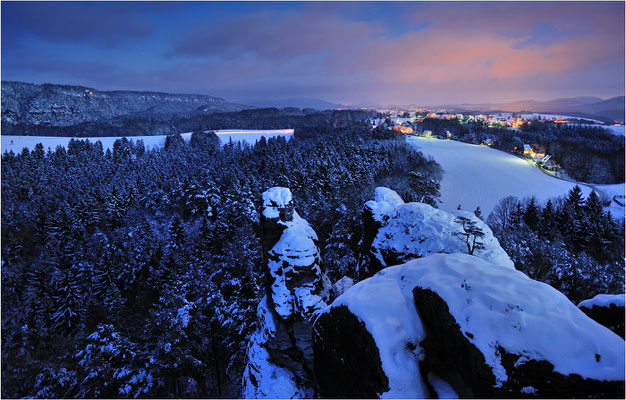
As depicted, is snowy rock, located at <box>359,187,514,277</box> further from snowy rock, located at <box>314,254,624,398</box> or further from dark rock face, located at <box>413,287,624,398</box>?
dark rock face, located at <box>413,287,624,398</box>

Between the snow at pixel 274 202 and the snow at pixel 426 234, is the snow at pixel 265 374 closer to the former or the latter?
the snow at pixel 274 202

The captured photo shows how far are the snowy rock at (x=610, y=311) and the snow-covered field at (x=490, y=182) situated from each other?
45.2 m

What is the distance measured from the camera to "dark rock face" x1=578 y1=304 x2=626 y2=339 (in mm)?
6906

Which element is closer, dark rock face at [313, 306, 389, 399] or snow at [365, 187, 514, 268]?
dark rock face at [313, 306, 389, 399]

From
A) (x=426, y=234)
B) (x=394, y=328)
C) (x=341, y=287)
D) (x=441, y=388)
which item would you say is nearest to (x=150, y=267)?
(x=341, y=287)

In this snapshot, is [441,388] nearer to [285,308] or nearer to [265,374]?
[285,308]

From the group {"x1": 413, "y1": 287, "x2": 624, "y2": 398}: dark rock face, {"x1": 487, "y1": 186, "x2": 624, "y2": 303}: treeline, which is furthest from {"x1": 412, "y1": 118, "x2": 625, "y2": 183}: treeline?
{"x1": 413, "y1": 287, "x2": 624, "y2": 398}: dark rock face

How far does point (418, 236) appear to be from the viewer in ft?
51.2

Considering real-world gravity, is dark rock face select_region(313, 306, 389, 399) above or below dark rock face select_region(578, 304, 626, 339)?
below

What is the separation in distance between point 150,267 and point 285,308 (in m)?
31.8

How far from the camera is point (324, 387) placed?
9492 mm

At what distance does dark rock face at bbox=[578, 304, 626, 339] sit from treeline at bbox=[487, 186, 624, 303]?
23103mm

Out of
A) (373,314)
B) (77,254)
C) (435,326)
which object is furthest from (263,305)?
(77,254)

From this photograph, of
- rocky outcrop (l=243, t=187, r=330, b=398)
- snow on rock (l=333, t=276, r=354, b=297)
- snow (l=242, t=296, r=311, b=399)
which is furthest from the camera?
snow on rock (l=333, t=276, r=354, b=297)
